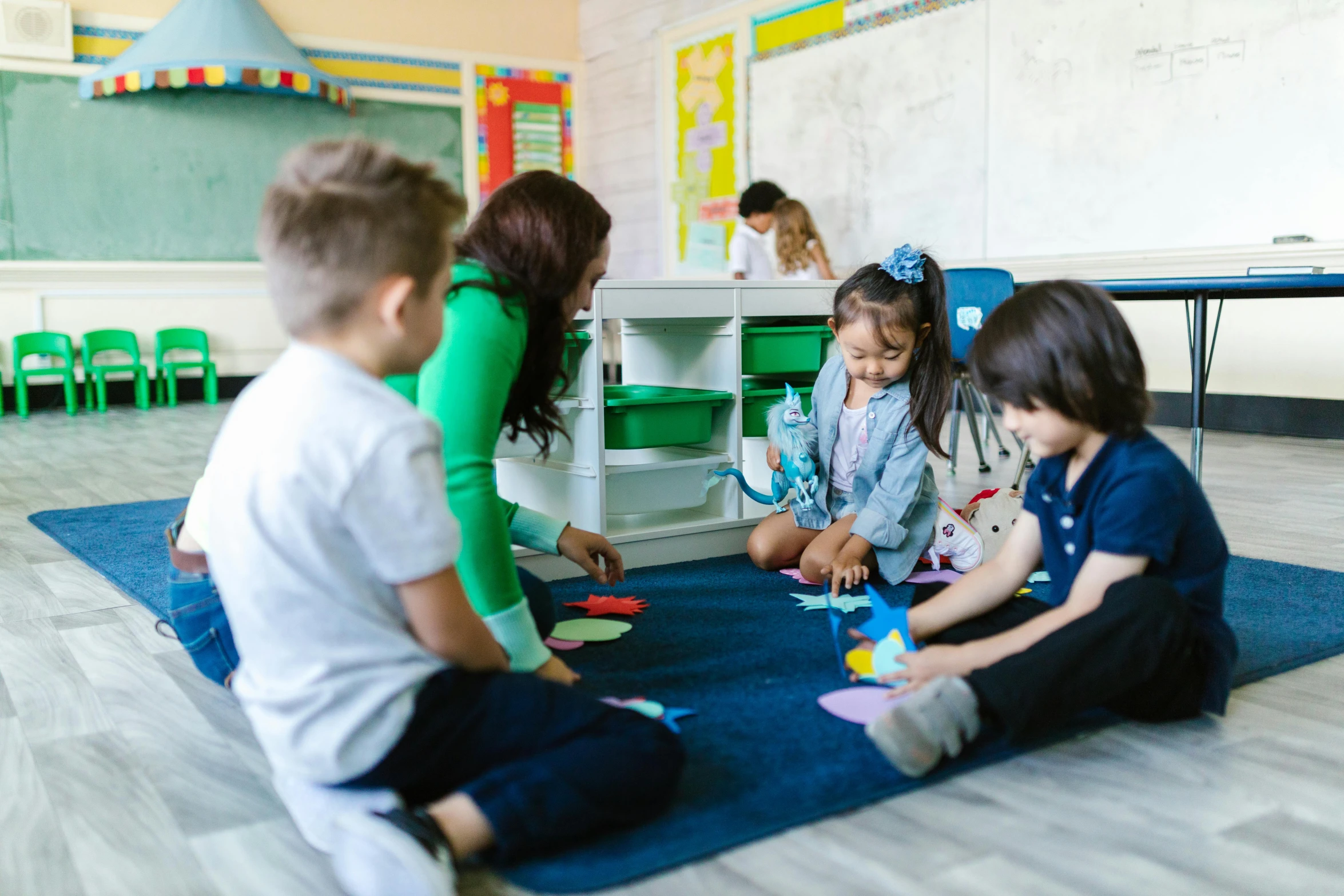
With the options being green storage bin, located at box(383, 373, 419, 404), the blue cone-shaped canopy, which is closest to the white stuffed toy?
green storage bin, located at box(383, 373, 419, 404)

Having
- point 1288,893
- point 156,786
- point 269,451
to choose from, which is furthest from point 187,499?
point 1288,893

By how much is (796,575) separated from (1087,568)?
94 centimetres

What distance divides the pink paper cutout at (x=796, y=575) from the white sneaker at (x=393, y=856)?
1219 mm

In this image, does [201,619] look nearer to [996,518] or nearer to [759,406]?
[759,406]

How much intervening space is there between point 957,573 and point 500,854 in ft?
4.43

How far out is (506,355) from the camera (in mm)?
1247

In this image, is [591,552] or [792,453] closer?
[591,552]

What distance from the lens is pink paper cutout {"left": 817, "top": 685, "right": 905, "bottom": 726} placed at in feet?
4.36

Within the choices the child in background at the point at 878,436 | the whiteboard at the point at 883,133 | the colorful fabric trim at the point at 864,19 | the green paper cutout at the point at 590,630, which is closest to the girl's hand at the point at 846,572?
the child in background at the point at 878,436

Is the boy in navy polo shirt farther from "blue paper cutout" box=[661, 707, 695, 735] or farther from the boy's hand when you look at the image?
the boy's hand

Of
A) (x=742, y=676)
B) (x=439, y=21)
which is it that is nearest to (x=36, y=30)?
(x=439, y=21)

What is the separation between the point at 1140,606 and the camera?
1169 millimetres

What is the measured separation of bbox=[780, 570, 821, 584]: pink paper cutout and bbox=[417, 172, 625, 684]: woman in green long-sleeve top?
28.6 inches

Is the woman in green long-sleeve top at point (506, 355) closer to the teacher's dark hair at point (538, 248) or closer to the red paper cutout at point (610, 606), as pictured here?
the teacher's dark hair at point (538, 248)
